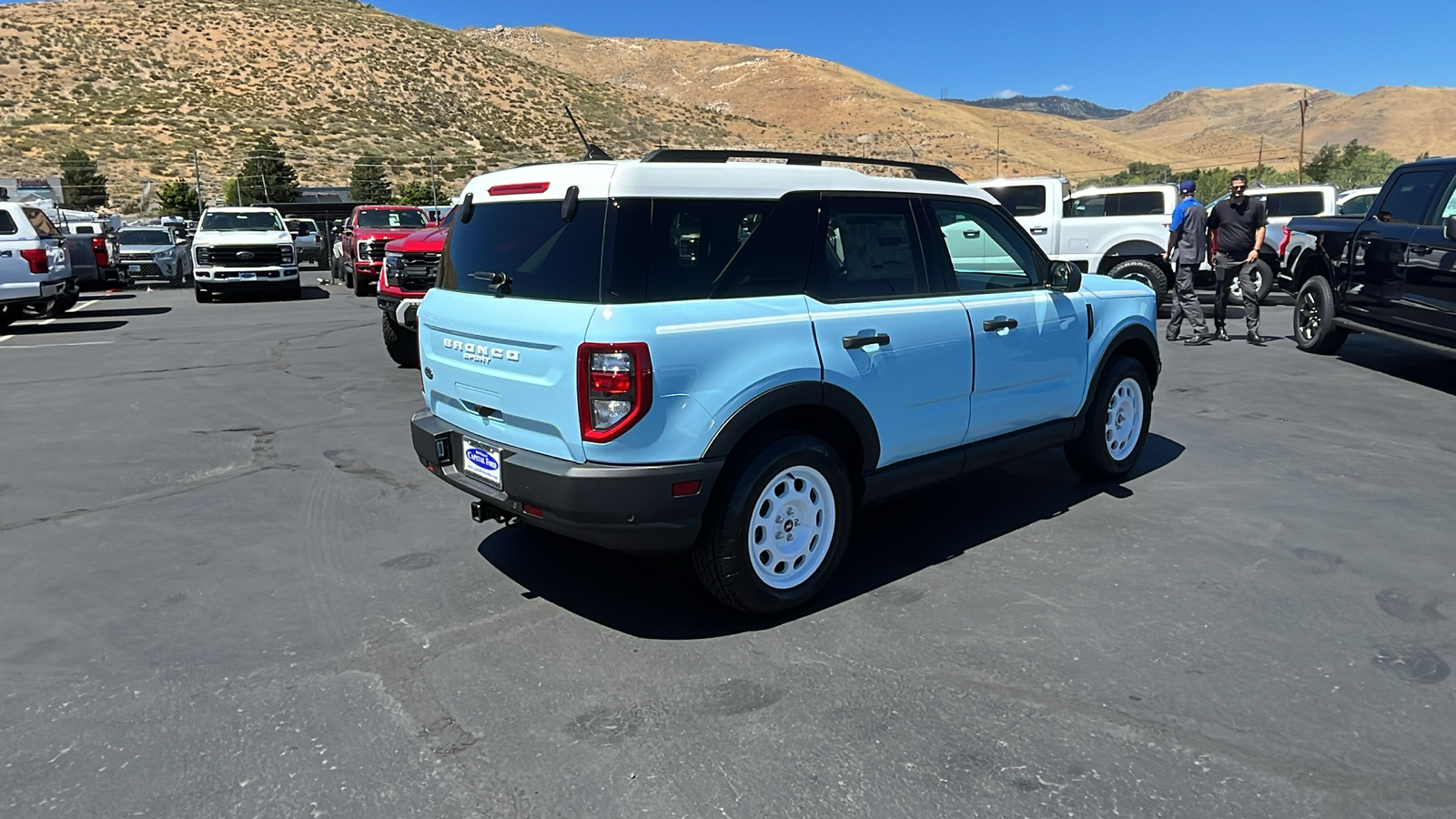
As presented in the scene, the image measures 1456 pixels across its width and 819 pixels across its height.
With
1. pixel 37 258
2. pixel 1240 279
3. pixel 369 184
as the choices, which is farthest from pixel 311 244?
pixel 1240 279

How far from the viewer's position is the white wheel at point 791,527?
3.97 metres

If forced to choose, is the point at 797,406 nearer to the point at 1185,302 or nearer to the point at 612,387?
the point at 612,387

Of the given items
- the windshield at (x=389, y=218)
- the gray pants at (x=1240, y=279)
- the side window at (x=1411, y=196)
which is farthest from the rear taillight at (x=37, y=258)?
the side window at (x=1411, y=196)

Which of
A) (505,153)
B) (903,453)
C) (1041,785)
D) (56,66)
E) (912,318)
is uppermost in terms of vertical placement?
(56,66)

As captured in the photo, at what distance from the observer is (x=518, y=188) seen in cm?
411

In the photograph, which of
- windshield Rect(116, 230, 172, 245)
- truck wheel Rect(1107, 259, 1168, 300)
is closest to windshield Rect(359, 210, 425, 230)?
windshield Rect(116, 230, 172, 245)

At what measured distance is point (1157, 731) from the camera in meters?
3.18

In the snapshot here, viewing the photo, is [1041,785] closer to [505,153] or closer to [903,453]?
[903,453]

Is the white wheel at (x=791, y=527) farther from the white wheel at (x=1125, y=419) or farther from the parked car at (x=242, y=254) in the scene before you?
the parked car at (x=242, y=254)

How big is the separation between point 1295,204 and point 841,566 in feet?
49.7

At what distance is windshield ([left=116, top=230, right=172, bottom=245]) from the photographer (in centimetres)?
2464

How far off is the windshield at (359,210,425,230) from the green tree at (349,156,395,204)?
2241 centimetres

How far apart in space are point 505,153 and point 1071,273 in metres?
54.9

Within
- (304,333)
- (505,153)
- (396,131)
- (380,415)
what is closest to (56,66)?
(396,131)
